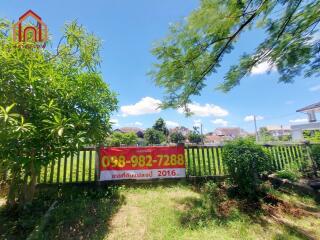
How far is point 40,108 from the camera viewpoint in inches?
111

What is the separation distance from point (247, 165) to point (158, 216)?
230 centimetres

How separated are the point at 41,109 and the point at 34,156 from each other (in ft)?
2.27

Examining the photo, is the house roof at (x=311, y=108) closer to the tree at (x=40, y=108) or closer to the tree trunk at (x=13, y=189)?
the tree at (x=40, y=108)

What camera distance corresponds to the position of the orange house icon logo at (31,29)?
3.99m

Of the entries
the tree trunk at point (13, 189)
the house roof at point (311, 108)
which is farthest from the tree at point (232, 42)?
the house roof at point (311, 108)

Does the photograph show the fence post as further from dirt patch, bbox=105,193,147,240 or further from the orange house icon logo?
the orange house icon logo

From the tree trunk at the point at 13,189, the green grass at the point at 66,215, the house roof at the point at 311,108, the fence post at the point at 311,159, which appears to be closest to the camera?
the green grass at the point at 66,215

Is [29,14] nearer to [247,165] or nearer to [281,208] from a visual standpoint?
[247,165]

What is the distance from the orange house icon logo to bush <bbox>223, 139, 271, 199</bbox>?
4.99 m

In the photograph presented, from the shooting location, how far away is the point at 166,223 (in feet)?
11.5

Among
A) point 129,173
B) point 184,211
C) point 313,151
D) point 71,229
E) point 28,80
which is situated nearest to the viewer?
point 28,80

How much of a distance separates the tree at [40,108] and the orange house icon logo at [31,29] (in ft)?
0.79

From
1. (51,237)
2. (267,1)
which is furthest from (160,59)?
(51,237)

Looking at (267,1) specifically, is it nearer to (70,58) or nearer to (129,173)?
(70,58)
